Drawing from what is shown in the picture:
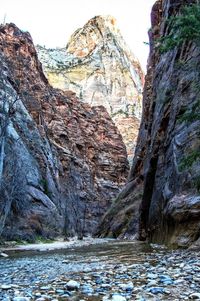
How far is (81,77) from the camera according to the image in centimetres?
16650

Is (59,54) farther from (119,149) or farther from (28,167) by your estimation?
(28,167)

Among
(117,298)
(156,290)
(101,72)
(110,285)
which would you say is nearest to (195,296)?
(156,290)

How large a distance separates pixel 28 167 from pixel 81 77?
12230 centimetres

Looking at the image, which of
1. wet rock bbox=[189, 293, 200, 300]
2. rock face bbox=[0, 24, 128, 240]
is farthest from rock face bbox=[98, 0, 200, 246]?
rock face bbox=[0, 24, 128, 240]

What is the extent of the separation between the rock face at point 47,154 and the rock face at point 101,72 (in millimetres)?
34336

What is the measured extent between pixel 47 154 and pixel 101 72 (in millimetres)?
114713

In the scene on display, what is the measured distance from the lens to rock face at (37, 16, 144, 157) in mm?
161125

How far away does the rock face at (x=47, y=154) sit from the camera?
1393 inches

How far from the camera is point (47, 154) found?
212ft

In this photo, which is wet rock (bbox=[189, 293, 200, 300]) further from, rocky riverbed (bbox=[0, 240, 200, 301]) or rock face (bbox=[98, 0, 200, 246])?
rock face (bbox=[98, 0, 200, 246])

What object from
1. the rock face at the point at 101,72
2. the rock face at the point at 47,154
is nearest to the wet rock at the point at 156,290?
the rock face at the point at 47,154

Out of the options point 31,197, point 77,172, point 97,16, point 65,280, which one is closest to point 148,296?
point 65,280

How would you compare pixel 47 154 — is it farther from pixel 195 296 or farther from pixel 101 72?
pixel 101 72

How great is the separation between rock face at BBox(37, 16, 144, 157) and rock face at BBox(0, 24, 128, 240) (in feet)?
113
